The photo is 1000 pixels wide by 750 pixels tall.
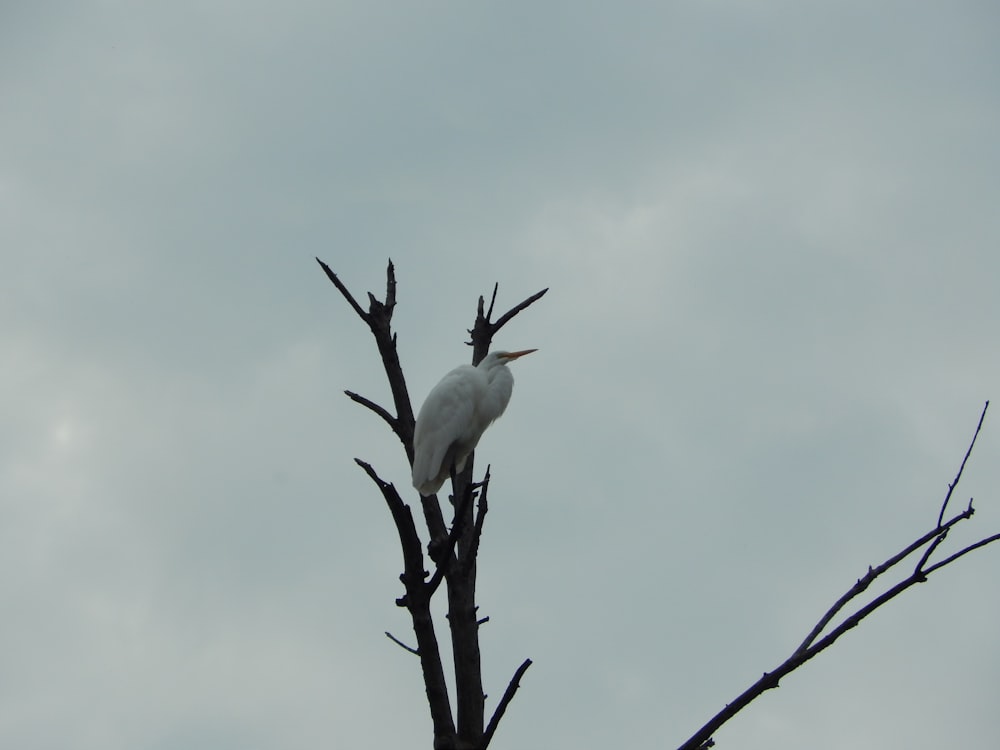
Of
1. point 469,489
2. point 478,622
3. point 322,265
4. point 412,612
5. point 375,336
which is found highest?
point 322,265

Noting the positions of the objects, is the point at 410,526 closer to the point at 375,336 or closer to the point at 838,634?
the point at 838,634

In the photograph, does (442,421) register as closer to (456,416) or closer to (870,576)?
(456,416)

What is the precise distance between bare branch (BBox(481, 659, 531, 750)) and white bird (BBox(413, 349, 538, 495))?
8.25 ft

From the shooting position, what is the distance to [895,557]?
472cm

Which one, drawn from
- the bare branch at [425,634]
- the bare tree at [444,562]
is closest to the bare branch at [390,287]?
the bare tree at [444,562]

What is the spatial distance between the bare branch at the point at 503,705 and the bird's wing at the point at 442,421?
2580 millimetres

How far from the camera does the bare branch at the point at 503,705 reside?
4379 millimetres

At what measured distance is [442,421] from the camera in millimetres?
→ 7398

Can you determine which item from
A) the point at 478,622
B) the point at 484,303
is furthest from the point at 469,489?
the point at 484,303

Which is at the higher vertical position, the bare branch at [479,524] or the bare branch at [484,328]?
the bare branch at [484,328]

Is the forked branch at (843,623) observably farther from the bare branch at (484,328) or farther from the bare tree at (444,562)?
the bare branch at (484,328)

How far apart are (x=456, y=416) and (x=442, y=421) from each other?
12 centimetres

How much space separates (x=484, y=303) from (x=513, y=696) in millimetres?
4022

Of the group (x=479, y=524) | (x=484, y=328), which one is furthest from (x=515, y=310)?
(x=479, y=524)
